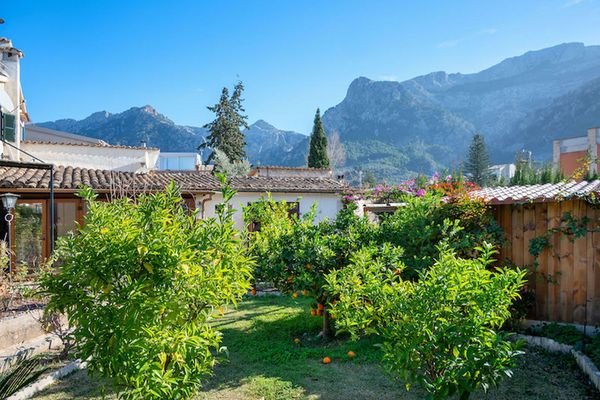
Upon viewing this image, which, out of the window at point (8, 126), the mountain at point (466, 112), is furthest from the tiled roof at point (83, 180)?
the mountain at point (466, 112)

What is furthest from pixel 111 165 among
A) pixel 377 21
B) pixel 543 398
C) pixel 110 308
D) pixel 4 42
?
pixel 543 398

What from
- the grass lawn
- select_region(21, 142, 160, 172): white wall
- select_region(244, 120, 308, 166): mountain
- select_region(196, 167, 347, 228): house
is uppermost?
select_region(244, 120, 308, 166): mountain

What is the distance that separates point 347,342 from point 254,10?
1624 centimetres

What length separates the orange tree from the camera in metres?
7.32

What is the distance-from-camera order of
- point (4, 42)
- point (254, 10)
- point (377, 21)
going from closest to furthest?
1. point (4, 42)
2. point (254, 10)
3. point (377, 21)

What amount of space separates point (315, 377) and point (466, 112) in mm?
140946

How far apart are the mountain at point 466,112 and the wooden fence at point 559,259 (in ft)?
240

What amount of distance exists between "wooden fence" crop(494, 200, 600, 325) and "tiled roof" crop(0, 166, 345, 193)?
7729mm

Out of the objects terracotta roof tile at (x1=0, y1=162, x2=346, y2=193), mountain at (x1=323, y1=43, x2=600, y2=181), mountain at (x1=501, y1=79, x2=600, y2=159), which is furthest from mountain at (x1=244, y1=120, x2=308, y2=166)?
terracotta roof tile at (x1=0, y1=162, x2=346, y2=193)

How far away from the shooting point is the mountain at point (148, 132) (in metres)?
101

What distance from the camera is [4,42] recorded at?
1627cm

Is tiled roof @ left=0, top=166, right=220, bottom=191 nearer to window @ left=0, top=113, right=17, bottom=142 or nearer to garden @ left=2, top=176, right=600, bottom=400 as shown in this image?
window @ left=0, top=113, right=17, bottom=142

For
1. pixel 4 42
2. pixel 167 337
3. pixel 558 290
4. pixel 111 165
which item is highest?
pixel 4 42

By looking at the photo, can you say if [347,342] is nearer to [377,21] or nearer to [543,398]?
[543,398]
